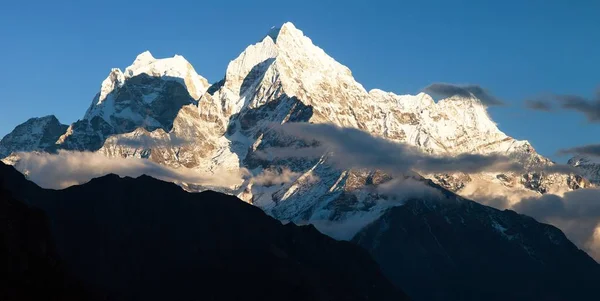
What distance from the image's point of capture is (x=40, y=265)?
19275 centimetres

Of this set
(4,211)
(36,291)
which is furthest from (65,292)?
(4,211)

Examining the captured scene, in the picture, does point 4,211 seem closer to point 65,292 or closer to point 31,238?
point 31,238

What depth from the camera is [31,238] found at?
197625mm

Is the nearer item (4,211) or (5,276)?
(5,276)

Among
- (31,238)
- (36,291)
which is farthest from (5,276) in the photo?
(31,238)

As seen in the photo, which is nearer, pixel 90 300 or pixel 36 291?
pixel 36 291

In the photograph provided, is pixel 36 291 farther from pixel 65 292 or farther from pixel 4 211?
pixel 4 211

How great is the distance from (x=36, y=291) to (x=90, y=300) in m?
16.9

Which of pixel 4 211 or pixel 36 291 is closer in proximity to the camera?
pixel 36 291

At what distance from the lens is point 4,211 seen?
198000 millimetres

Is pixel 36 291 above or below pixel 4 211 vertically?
below

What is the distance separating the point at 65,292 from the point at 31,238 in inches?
524

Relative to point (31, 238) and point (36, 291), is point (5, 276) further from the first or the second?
point (31, 238)

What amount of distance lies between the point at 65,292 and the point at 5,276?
10926mm
